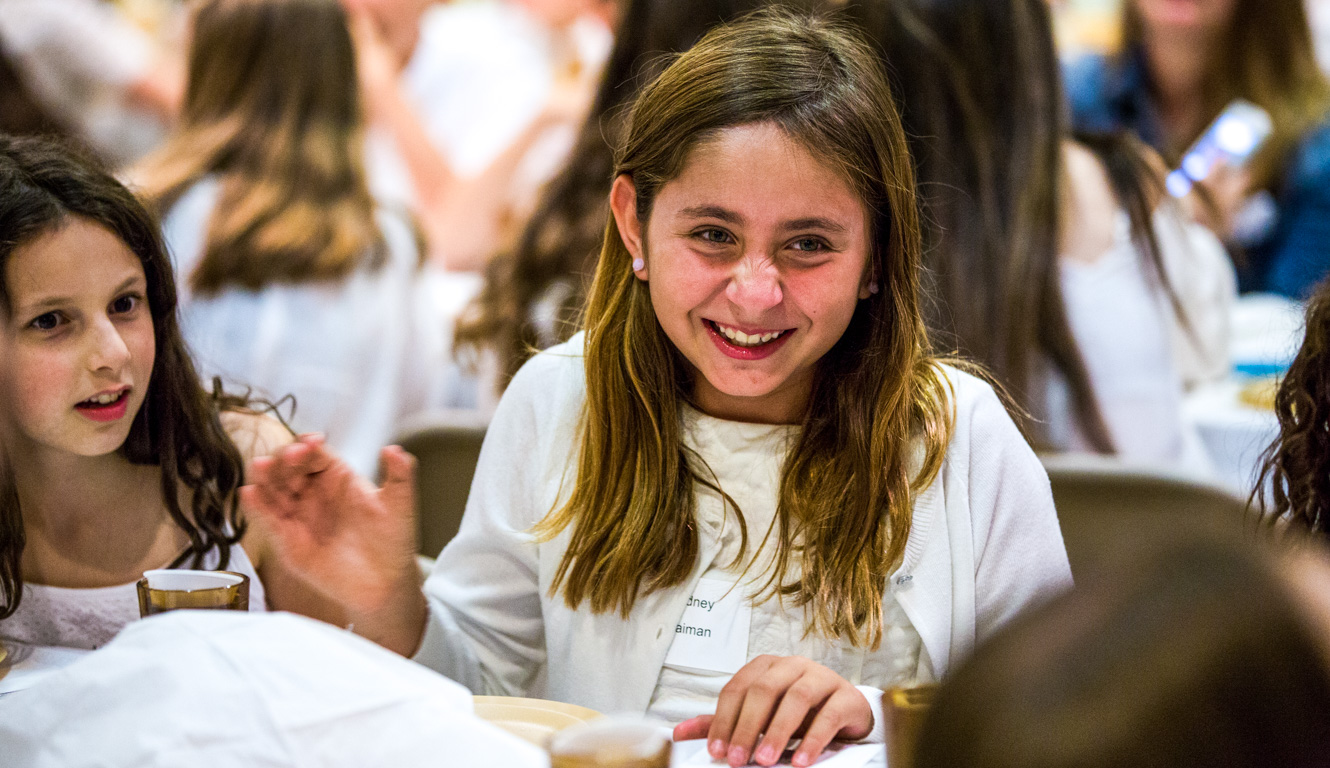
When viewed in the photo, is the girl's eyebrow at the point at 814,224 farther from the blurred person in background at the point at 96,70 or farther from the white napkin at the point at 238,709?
the blurred person in background at the point at 96,70

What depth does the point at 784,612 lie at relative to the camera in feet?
5.50

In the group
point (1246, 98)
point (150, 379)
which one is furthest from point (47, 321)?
point (1246, 98)

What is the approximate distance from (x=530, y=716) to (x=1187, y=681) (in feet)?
2.94

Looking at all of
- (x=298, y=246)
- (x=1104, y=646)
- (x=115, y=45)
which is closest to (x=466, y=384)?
(x=298, y=246)

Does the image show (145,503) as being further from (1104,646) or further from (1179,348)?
(1179,348)

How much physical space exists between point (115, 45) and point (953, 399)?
175 inches

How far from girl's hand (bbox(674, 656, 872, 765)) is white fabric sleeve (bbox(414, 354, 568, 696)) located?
1.77ft

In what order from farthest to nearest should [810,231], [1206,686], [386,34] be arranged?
[386,34], [810,231], [1206,686]

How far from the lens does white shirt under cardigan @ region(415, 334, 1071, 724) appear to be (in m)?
1.67

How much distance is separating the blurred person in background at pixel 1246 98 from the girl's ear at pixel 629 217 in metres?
3.10

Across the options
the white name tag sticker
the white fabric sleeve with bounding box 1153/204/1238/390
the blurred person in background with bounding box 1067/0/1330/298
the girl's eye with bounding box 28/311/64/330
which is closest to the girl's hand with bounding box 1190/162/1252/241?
the blurred person in background with bounding box 1067/0/1330/298

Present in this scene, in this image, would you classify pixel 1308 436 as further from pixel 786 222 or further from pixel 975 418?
pixel 786 222

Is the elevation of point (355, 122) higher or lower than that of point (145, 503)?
higher

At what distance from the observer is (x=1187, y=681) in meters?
0.60
